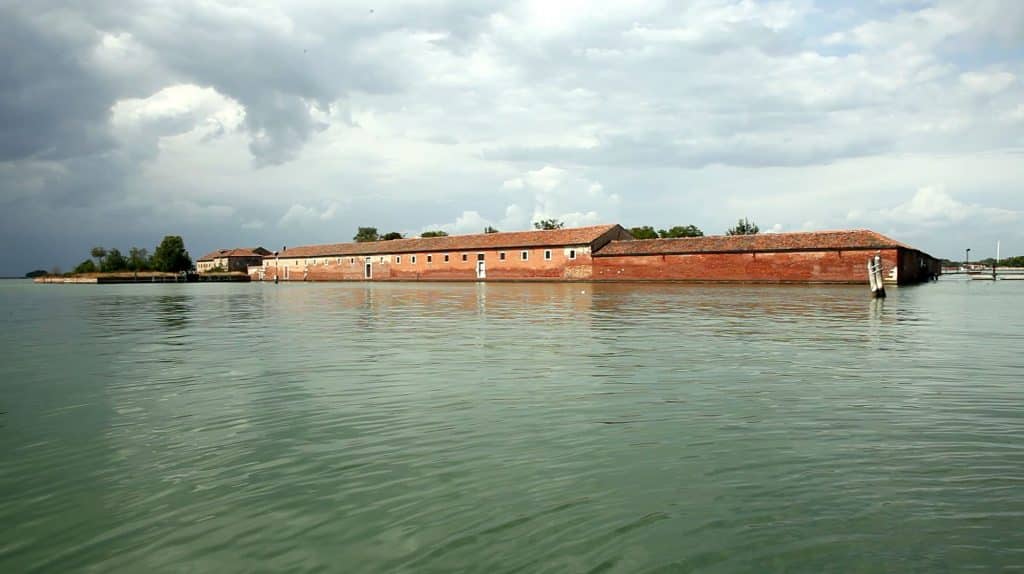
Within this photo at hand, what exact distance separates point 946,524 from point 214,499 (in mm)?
3828

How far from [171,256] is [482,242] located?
56.2 meters

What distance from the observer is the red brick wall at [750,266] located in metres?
36.9

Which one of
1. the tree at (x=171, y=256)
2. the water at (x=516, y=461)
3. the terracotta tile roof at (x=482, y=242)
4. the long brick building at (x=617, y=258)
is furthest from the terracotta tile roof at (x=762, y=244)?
the tree at (x=171, y=256)

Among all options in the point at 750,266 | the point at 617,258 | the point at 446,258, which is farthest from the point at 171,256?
the point at 750,266

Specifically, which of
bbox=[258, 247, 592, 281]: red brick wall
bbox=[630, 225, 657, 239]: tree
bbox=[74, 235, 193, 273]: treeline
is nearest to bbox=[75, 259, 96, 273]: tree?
bbox=[74, 235, 193, 273]: treeline

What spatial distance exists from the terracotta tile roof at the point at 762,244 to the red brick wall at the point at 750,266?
340 mm

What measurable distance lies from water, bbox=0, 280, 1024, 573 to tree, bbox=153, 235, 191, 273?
89247mm

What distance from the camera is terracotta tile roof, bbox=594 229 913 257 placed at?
36.9 m

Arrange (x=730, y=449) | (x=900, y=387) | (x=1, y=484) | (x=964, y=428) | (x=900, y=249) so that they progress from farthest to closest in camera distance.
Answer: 1. (x=900, y=249)
2. (x=900, y=387)
3. (x=964, y=428)
4. (x=730, y=449)
5. (x=1, y=484)

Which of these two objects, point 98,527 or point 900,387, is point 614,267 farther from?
point 98,527

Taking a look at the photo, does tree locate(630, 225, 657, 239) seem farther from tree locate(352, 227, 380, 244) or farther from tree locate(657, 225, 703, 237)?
tree locate(352, 227, 380, 244)

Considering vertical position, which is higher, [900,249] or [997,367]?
[900,249]

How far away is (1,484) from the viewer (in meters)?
4.04

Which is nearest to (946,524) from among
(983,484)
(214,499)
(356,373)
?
(983,484)
